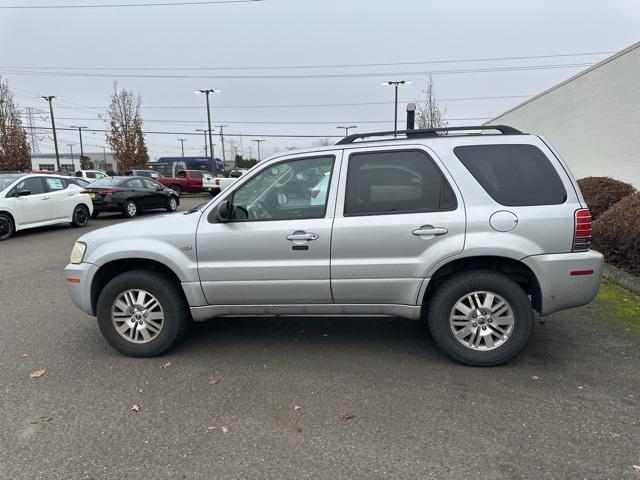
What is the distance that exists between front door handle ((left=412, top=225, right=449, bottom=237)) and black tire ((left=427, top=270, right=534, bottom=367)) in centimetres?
43

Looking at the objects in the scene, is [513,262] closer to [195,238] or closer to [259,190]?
[259,190]

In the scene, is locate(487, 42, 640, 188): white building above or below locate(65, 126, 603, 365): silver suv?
above

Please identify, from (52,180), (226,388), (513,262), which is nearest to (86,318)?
(226,388)

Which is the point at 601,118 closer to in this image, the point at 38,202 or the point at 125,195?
the point at 38,202

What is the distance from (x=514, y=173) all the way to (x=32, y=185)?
41.1 feet

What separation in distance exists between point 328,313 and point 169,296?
1413 millimetres

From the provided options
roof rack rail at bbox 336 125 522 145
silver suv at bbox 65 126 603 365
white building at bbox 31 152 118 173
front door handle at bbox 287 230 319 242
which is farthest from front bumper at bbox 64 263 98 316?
white building at bbox 31 152 118 173

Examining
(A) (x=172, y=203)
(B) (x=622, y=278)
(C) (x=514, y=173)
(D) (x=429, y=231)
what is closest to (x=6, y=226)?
(A) (x=172, y=203)

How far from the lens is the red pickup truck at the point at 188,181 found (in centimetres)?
2970

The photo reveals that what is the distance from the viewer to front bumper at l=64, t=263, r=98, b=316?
13.9ft

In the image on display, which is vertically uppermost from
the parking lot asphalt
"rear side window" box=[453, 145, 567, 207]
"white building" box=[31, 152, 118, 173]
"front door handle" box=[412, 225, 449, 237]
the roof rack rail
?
"white building" box=[31, 152, 118, 173]

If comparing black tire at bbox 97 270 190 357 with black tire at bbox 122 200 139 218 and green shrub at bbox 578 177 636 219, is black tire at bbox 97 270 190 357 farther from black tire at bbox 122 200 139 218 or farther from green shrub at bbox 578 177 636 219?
black tire at bbox 122 200 139 218

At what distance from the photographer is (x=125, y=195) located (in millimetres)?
16484

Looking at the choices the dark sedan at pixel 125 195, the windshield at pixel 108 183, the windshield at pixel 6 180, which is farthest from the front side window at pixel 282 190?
the windshield at pixel 108 183
